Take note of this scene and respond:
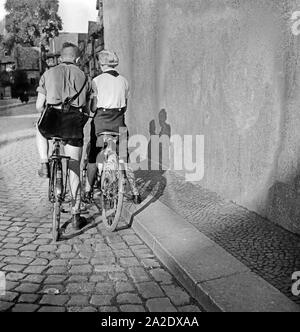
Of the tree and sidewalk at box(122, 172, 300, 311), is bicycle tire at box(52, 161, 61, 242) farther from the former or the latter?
the tree

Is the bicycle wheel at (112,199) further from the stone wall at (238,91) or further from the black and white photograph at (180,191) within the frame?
the stone wall at (238,91)

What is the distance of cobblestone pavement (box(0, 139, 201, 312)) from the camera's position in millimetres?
2979

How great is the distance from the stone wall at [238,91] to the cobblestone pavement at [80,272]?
1.50 meters

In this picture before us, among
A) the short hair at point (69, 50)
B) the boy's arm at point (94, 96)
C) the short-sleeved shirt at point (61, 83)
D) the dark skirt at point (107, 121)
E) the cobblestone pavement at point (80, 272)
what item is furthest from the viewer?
the dark skirt at point (107, 121)

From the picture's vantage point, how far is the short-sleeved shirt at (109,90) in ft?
15.0

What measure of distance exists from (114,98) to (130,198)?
1.40m

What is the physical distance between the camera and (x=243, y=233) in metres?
4.04

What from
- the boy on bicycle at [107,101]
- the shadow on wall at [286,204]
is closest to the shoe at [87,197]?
the boy on bicycle at [107,101]

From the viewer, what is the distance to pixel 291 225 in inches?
156

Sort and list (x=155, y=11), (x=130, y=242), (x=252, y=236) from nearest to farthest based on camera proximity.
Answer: (x=252, y=236)
(x=130, y=242)
(x=155, y=11)

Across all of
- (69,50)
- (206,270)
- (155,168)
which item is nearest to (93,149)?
(69,50)

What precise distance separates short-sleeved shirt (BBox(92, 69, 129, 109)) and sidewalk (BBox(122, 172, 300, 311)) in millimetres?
1353
